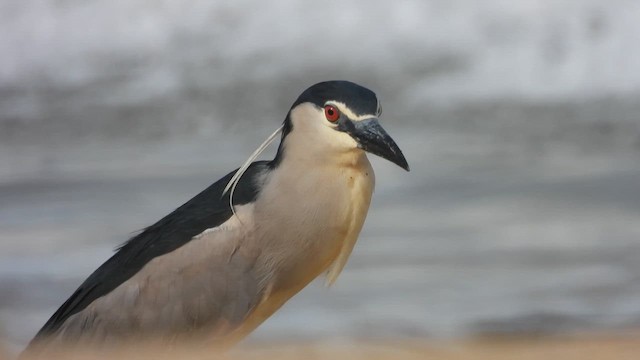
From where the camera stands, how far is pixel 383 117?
5.43 m

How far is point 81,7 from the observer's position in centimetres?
553

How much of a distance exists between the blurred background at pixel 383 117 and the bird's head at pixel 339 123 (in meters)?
1.89

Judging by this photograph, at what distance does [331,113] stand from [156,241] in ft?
1.71

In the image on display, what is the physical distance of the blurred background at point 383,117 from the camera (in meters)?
5.05

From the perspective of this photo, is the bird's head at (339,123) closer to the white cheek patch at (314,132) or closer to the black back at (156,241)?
the white cheek patch at (314,132)

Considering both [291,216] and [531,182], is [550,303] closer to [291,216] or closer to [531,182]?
[531,182]

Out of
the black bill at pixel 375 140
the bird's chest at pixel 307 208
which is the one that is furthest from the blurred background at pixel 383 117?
the black bill at pixel 375 140

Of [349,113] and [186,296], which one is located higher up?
→ [349,113]

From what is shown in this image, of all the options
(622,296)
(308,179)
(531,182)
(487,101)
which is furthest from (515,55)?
(308,179)

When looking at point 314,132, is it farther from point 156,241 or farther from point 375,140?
point 156,241

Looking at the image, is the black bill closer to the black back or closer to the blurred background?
the black back

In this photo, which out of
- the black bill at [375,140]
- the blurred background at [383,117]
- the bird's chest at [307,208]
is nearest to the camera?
the black bill at [375,140]

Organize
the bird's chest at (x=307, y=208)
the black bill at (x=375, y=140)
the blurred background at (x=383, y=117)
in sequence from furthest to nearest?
the blurred background at (x=383, y=117), the bird's chest at (x=307, y=208), the black bill at (x=375, y=140)

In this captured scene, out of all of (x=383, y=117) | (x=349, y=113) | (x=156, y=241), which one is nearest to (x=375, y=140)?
(x=349, y=113)
